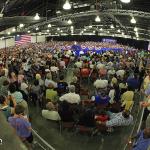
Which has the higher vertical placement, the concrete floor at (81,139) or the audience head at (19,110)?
the audience head at (19,110)

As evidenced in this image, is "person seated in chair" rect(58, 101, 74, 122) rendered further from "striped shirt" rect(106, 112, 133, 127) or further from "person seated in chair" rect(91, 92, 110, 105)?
"person seated in chair" rect(91, 92, 110, 105)

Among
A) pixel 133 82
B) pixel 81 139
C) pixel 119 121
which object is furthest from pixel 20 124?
pixel 133 82

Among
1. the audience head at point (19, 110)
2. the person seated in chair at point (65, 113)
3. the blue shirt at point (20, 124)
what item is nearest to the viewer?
the audience head at point (19, 110)

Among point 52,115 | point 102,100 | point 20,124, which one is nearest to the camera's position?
point 20,124

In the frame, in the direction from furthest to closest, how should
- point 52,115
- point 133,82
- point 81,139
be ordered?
point 133,82
point 52,115
point 81,139

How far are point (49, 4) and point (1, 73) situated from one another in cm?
1181

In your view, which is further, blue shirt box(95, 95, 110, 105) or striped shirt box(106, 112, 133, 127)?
blue shirt box(95, 95, 110, 105)

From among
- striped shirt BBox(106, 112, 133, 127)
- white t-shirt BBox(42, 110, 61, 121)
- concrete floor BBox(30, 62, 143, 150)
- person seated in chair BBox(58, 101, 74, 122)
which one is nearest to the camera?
concrete floor BBox(30, 62, 143, 150)

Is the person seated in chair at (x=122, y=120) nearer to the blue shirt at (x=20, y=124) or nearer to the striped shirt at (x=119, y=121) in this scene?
the striped shirt at (x=119, y=121)

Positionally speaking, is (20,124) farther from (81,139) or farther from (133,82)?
(133,82)

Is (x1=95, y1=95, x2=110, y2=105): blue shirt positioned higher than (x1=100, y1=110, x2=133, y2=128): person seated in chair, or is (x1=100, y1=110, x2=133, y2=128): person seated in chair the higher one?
(x1=95, y1=95, x2=110, y2=105): blue shirt

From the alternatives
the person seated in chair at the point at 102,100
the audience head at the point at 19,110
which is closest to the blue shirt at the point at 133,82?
the person seated in chair at the point at 102,100

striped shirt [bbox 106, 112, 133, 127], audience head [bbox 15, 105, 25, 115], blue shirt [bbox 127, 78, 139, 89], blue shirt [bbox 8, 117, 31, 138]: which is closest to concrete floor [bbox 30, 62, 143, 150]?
striped shirt [bbox 106, 112, 133, 127]

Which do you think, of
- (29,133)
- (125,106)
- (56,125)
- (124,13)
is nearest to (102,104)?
(125,106)
